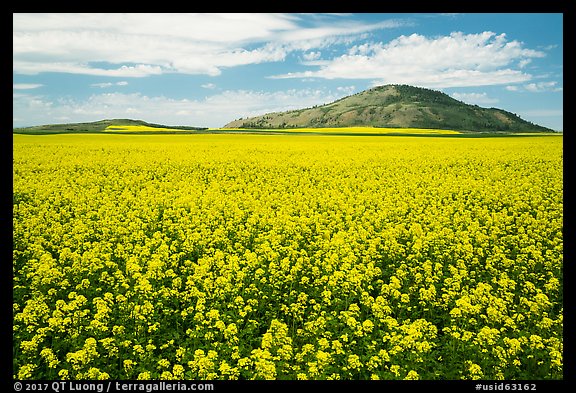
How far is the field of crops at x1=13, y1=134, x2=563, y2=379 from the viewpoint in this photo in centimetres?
604

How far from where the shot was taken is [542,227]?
458 inches

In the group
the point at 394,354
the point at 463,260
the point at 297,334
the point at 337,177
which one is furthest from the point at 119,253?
the point at 337,177

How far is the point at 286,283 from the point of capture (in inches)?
340

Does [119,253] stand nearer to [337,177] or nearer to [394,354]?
[394,354]

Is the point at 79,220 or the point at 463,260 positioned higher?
the point at 79,220

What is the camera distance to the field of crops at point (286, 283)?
6039mm

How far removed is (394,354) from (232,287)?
3.26 metres
